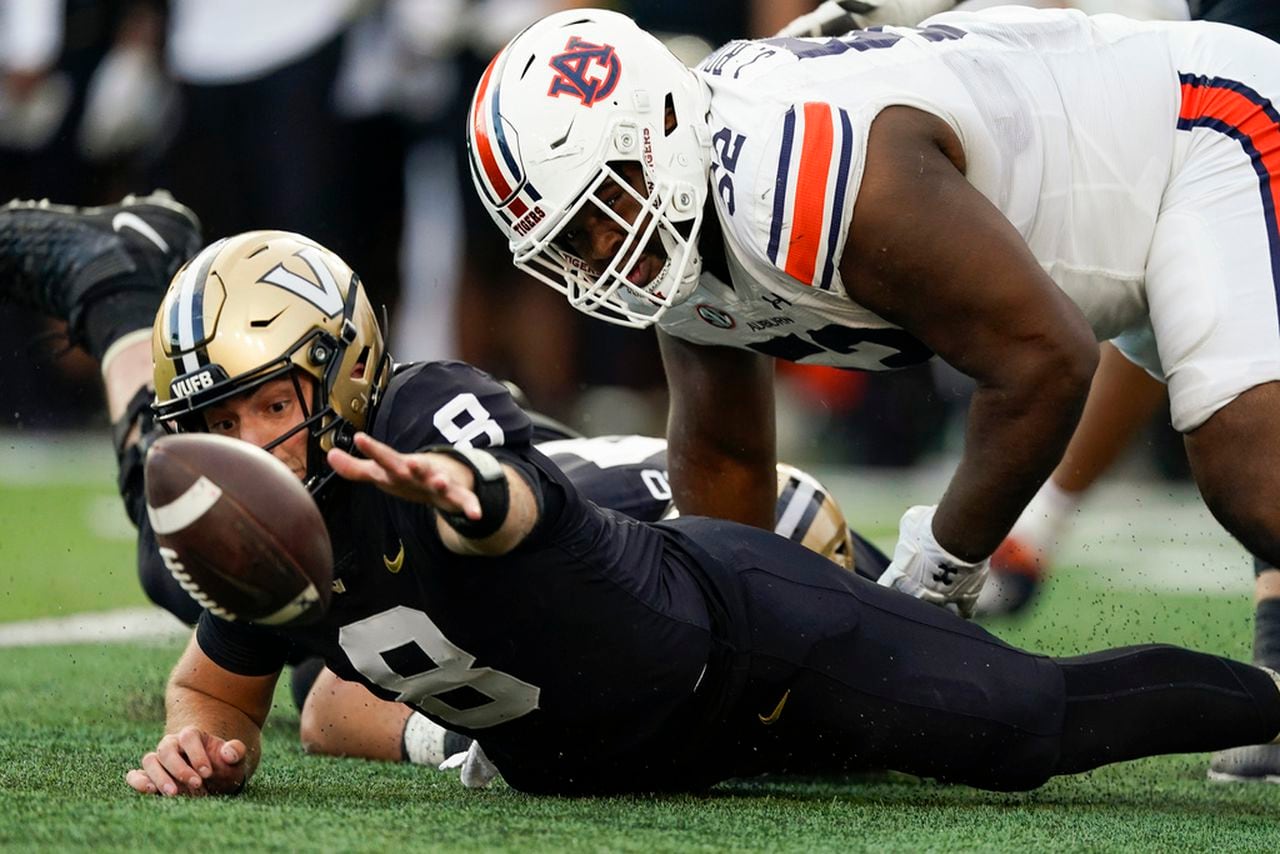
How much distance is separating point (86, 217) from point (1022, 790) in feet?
9.29

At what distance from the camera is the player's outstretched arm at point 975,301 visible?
277cm

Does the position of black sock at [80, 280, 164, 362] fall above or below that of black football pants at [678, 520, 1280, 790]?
below

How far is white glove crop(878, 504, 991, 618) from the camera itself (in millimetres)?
3020

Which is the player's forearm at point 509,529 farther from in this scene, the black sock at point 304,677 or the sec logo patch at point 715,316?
the black sock at point 304,677

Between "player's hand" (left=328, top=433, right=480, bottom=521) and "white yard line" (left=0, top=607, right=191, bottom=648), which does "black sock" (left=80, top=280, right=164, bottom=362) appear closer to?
"white yard line" (left=0, top=607, right=191, bottom=648)

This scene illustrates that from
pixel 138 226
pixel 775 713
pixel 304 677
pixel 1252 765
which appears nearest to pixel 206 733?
pixel 775 713

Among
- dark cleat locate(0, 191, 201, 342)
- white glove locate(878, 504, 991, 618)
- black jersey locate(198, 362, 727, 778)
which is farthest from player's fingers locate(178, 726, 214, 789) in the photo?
dark cleat locate(0, 191, 201, 342)

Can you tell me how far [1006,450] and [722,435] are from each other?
847mm

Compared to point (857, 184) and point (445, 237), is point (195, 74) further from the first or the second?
point (857, 184)

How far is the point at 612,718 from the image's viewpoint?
8.75ft

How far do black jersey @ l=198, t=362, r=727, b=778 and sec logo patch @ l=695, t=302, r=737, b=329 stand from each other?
23.1 inches

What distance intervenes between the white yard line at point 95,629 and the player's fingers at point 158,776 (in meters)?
2.11

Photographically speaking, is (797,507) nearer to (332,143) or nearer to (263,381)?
(263,381)

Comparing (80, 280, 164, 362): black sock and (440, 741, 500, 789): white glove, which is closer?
(440, 741, 500, 789): white glove
